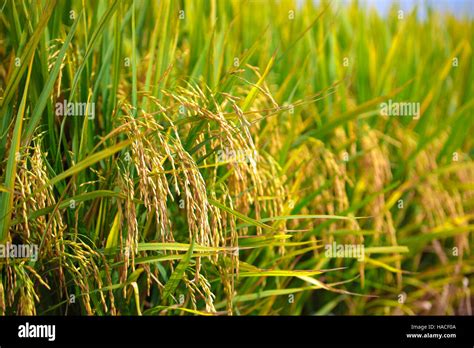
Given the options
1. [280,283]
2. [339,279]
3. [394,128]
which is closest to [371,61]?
[394,128]

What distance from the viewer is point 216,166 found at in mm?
1804

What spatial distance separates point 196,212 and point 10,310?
569mm

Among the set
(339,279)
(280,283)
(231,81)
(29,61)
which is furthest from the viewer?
(339,279)

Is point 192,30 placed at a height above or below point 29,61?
above

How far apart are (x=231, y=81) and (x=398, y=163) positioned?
1207 millimetres

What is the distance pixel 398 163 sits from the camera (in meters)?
2.85

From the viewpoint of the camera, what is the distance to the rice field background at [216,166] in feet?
5.49

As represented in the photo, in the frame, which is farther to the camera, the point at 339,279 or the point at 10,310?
the point at 339,279

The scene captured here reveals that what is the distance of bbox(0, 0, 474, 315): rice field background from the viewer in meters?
1.67

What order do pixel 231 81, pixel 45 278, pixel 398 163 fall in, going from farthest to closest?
pixel 398 163 → pixel 231 81 → pixel 45 278
